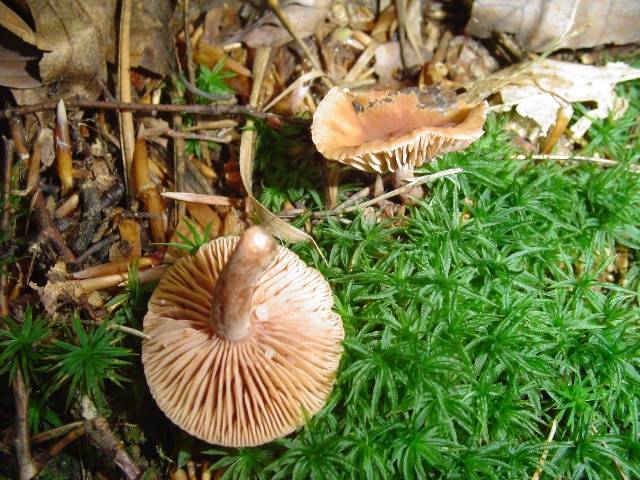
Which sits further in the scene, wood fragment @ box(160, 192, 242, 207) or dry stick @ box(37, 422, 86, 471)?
wood fragment @ box(160, 192, 242, 207)

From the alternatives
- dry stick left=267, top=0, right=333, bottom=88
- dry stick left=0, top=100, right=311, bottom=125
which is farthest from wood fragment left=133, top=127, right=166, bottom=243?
dry stick left=267, top=0, right=333, bottom=88

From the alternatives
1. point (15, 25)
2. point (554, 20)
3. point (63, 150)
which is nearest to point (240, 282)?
point (63, 150)

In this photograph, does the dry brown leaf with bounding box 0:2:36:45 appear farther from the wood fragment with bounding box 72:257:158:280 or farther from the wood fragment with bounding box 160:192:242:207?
the wood fragment with bounding box 72:257:158:280

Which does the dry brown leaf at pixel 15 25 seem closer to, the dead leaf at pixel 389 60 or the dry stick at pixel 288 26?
the dry stick at pixel 288 26

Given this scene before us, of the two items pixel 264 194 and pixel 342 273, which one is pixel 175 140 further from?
pixel 342 273

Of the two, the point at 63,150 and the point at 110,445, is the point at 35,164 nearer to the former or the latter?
the point at 63,150

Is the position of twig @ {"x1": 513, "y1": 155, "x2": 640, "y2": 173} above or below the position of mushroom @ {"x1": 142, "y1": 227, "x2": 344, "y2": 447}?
above
